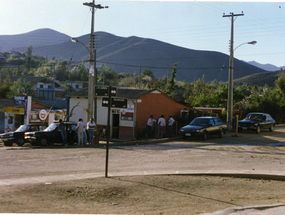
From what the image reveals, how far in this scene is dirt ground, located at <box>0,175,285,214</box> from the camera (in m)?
6.66

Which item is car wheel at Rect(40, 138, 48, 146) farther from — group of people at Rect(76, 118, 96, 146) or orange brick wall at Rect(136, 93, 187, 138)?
orange brick wall at Rect(136, 93, 187, 138)

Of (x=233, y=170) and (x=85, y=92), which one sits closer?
(x=233, y=170)

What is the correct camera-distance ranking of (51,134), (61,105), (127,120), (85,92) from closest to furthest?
1. (51,134)
2. (127,120)
3. (85,92)
4. (61,105)

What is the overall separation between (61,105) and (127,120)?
27251 millimetres

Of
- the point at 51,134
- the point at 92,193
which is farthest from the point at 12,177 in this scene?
the point at 51,134

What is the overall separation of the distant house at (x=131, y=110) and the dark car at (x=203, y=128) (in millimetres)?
4909

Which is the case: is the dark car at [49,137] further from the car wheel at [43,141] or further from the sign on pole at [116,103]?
the sign on pole at [116,103]

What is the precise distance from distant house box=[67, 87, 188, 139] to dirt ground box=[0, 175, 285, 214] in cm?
1680

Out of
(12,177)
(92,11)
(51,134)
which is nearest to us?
(12,177)

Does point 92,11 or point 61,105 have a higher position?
point 92,11

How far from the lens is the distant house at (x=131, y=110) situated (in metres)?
26.6

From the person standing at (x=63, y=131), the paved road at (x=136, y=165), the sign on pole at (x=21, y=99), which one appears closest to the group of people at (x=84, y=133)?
the person standing at (x=63, y=131)

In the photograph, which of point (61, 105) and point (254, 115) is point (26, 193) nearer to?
point (254, 115)

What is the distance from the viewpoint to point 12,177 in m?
9.74
